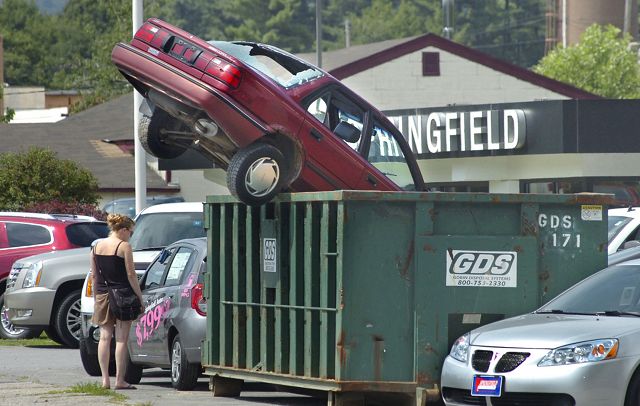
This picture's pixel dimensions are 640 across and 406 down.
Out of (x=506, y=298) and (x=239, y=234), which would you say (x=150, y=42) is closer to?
(x=239, y=234)

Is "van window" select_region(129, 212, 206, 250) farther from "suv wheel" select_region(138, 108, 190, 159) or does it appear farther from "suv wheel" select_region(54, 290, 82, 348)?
"suv wheel" select_region(138, 108, 190, 159)

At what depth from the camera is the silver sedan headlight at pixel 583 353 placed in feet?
34.4

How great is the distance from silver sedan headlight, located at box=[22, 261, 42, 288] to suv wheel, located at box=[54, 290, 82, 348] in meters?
0.45

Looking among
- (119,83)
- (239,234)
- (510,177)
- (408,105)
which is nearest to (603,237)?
(239,234)

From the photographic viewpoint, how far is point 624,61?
237 feet

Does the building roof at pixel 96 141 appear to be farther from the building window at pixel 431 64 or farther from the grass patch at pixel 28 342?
the grass patch at pixel 28 342

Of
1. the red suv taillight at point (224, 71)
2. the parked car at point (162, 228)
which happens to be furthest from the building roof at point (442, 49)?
the red suv taillight at point (224, 71)

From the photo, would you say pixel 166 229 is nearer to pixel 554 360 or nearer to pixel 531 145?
pixel 554 360

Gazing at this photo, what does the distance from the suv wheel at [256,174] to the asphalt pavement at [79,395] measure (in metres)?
1.83

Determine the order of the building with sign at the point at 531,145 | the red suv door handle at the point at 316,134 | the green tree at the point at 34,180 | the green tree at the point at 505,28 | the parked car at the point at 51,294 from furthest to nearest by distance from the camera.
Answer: the green tree at the point at 505,28 → the building with sign at the point at 531,145 → the green tree at the point at 34,180 → the parked car at the point at 51,294 → the red suv door handle at the point at 316,134

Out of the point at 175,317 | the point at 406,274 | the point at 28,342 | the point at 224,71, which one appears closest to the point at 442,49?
the point at 28,342

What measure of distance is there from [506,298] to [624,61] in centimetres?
6228

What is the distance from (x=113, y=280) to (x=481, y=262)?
392cm

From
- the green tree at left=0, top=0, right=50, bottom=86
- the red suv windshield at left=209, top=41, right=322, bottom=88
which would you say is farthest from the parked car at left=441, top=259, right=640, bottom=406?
the green tree at left=0, top=0, right=50, bottom=86
